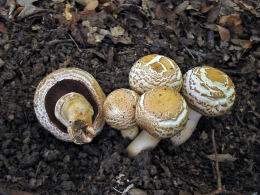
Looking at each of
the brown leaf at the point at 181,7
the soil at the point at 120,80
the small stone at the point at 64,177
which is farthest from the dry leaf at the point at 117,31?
the small stone at the point at 64,177

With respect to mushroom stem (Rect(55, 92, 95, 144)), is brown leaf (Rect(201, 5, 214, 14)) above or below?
above

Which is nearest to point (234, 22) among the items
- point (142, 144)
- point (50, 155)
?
point (142, 144)

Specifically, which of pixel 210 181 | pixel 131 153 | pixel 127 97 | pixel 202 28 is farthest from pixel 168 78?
pixel 202 28

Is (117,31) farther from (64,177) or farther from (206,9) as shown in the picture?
(64,177)

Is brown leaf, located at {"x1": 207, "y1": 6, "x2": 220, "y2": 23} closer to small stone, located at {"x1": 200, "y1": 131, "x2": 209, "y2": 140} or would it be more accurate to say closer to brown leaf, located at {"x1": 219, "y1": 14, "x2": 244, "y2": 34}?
brown leaf, located at {"x1": 219, "y1": 14, "x2": 244, "y2": 34}

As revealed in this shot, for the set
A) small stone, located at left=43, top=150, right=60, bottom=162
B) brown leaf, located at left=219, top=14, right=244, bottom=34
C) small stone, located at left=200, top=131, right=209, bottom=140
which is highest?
brown leaf, located at left=219, top=14, right=244, bottom=34

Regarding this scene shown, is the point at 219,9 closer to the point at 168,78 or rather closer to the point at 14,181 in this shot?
the point at 168,78

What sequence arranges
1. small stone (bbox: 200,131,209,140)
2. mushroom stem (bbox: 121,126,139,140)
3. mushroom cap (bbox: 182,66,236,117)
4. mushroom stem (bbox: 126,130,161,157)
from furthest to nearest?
1. small stone (bbox: 200,131,209,140)
2. mushroom stem (bbox: 121,126,139,140)
3. mushroom stem (bbox: 126,130,161,157)
4. mushroom cap (bbox: 182,66,236,117)

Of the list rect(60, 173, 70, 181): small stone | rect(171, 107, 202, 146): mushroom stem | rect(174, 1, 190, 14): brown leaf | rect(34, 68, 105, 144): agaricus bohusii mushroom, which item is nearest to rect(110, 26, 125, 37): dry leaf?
rect(174, 1, 190, 14): brown leaf
